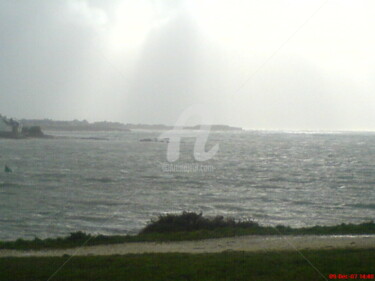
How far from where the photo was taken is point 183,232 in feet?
51.8

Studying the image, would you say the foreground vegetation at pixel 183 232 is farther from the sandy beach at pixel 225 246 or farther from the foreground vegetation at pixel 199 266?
the foreground vegetation at pixel 199 266

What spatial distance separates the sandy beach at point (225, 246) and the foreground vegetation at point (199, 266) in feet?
4.35

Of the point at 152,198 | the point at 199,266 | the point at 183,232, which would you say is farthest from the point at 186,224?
the point at 152,198

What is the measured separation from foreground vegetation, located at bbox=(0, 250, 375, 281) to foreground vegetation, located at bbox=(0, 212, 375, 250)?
335cm

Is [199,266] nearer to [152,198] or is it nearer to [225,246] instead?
[225,246]

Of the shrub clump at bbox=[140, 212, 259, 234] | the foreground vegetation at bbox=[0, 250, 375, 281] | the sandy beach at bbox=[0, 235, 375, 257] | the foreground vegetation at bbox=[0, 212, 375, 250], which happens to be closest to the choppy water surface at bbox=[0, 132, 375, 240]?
the shrub clump at bbox=[140, 212, 259, 234]

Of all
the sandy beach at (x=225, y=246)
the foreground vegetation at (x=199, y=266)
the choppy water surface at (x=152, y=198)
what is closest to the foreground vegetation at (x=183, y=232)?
the sandy beach at (x=225, y=246)

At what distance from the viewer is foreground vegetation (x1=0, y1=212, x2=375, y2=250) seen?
14.4 m

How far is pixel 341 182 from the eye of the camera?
150 ft

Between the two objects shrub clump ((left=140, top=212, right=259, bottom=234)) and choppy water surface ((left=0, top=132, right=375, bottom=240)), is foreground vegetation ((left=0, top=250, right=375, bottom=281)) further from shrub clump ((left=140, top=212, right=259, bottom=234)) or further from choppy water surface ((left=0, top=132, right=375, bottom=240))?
choppy water surface ((left=0, top=132, right=375, bottom=240))

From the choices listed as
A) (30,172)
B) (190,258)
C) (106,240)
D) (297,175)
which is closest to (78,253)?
(106,240)

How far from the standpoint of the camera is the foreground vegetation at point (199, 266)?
853cm

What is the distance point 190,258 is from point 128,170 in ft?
145

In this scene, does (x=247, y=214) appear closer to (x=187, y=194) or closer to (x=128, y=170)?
(x=187, y=194)
